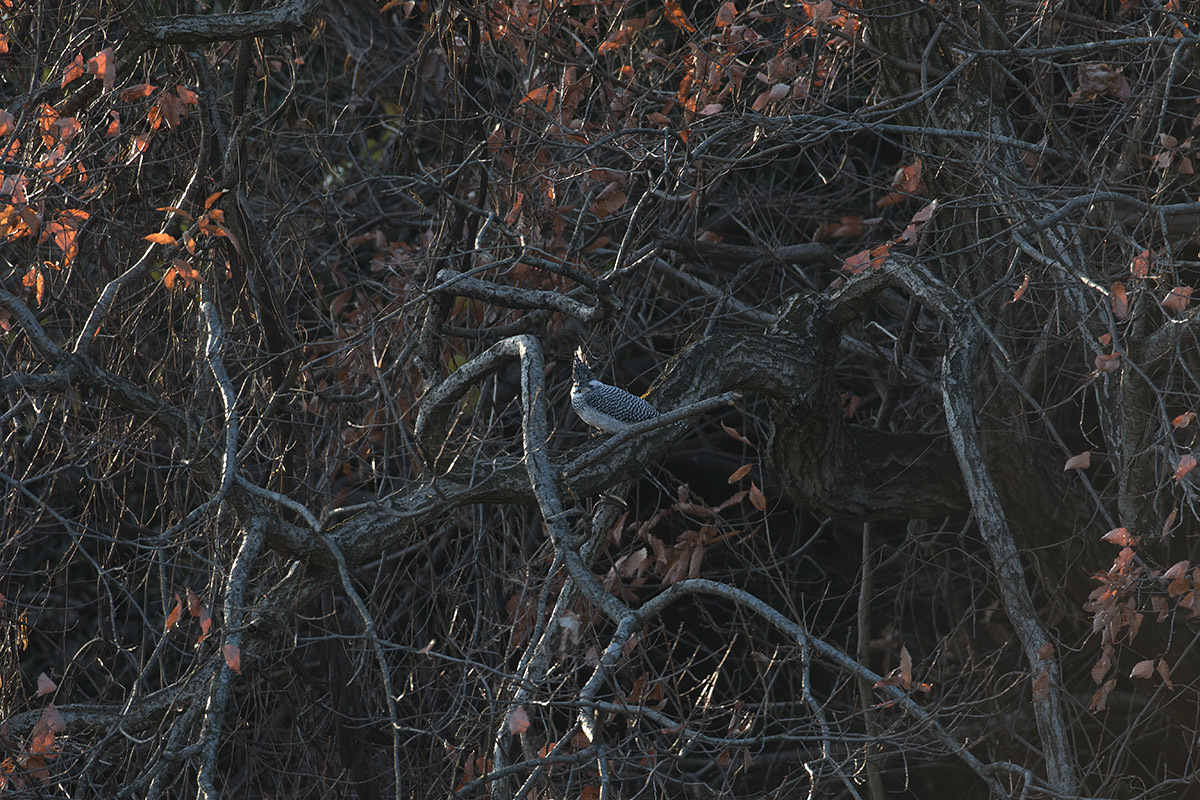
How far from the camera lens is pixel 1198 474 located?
3.31 meters

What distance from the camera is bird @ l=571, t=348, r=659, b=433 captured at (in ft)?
11.2

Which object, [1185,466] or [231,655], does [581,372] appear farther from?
[1185,466]

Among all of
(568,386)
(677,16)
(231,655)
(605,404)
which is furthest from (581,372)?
(231,655)

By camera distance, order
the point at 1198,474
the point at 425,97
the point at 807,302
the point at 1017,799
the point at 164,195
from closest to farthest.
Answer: the point at 1017,799 → the point at 1198,474 → the point at 807,302 → the point at 164,195 → the point at 425,97

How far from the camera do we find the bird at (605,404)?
3408mm

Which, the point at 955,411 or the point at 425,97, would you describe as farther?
the point at 425,97

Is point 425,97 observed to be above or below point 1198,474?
above

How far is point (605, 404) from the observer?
360 cm

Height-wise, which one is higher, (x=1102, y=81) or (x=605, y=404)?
(x=1102, y=81)

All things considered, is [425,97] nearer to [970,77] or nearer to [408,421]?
[408,421]

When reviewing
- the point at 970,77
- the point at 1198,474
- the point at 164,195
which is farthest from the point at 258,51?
the point at 1198,474

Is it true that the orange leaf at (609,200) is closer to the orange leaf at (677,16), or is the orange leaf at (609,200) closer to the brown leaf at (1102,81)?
the orange leaf at (677,16)

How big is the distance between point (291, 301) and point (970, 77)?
286 centimetres

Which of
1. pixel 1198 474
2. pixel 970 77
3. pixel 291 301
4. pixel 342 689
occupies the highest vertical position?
pixel 970 77
